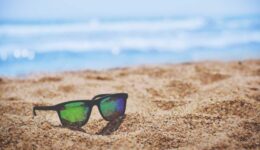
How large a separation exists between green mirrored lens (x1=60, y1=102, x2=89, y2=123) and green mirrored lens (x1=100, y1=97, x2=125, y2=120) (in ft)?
0.56

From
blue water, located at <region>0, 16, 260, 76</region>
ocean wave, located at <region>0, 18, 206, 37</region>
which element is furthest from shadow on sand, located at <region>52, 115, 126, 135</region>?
ocean wave, located at <region>0, 18, 206, 37</region>

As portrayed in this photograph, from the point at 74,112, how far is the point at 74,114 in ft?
0.06

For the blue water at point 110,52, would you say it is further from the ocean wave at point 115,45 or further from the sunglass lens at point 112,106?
the sunglass lens at point 112,106

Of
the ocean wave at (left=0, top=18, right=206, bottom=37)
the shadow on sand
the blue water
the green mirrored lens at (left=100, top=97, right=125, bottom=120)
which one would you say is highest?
the ocean wave at (left=0, top=18, right=206, bottom=37)

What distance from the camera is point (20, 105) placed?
3789 millimetres

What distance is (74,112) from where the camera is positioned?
3064mm

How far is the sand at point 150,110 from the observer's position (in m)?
2.66

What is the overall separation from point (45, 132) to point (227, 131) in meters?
1.36

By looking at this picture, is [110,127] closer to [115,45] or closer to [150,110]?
[150,110]

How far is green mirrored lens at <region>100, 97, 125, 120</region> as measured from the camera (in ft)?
10.5

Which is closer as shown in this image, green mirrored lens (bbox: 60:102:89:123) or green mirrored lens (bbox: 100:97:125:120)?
green mirrored lens (bbox: 60:102:89:123)

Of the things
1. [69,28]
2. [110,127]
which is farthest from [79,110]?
[69,28]

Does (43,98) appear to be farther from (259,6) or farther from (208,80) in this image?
(259,6)

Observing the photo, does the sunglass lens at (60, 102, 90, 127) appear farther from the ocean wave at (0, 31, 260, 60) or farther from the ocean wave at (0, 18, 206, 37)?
the ocean wave at (0, 18, 206, 37)
